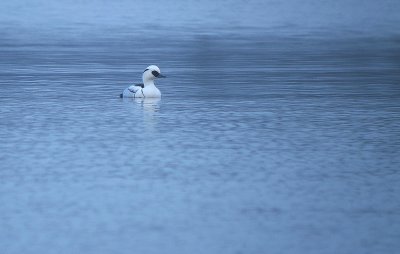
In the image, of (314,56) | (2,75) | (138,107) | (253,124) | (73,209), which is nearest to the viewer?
(73,209)

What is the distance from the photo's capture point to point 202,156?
48.8 feet

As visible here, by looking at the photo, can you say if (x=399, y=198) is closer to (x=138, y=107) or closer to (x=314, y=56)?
(x=138, y=107)

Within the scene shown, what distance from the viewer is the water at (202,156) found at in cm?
1088

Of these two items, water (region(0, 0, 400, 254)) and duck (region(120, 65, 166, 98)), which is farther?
duck (region(120, 65, 166, 98))

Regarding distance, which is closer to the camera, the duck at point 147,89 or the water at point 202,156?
the water at point 202,156

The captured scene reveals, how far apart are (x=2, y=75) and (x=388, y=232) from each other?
653 inches

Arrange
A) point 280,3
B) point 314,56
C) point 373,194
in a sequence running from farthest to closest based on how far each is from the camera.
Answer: point 280,3 < point 314,56 < point 373,194

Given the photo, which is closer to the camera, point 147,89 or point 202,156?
point 202,156

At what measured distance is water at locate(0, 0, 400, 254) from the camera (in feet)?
35.7

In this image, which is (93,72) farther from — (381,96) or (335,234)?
(335,234)

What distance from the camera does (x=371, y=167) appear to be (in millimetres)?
14125

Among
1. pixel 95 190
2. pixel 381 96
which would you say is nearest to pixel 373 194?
pixel 95 190

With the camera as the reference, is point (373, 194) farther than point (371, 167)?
No

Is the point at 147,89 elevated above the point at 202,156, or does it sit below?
below
